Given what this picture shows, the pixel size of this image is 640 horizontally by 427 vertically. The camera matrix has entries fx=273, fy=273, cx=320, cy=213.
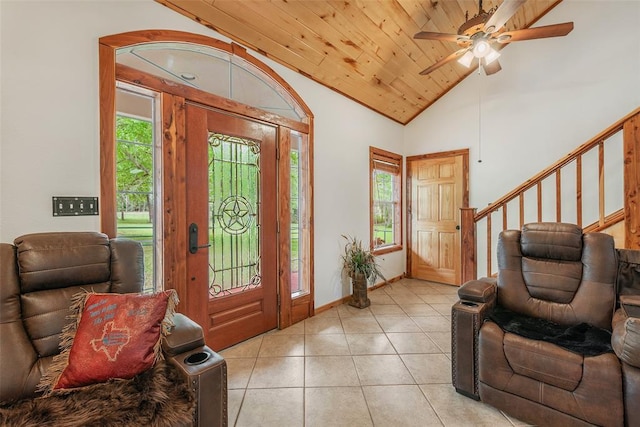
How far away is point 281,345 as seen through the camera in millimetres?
2518

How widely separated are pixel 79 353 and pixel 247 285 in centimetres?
149

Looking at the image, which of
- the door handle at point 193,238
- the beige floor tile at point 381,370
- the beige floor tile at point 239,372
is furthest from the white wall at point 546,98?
the door handle at point 193,238

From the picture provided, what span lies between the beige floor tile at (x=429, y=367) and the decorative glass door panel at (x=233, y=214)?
1.53m

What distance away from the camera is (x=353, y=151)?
A: 379cm

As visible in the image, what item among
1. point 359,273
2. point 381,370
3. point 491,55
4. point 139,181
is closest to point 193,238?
point 139,181

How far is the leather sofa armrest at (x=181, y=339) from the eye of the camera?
1265 mm

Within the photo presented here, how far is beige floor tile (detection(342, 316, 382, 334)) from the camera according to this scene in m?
2.80

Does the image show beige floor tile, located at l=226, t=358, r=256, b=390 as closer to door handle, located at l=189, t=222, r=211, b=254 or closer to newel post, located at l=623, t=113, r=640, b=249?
door handle, located at l=189, t=222, r=211, b=254

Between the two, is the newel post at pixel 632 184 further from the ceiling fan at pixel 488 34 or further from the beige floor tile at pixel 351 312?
the beige floor tile at pixel 351 312

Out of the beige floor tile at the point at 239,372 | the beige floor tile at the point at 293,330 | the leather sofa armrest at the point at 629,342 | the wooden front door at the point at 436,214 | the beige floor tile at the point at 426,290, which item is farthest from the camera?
the wooden front door at the point at 436,214

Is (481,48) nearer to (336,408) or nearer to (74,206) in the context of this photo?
(336,408)

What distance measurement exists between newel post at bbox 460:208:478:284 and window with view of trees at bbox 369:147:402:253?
1403 mm

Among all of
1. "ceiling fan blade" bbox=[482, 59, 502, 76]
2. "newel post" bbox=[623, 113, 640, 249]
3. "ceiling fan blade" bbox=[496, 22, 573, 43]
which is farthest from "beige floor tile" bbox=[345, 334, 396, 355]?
"ceiling fan blade" bbox=[482, 59, 502, 76]

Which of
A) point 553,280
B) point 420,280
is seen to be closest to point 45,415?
point 553,280
